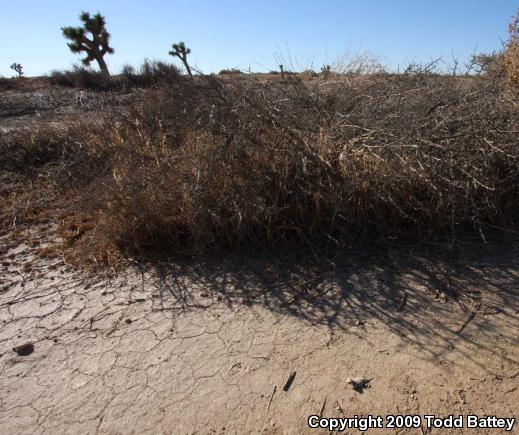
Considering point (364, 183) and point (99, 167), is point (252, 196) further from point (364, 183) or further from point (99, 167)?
point (99, 167)

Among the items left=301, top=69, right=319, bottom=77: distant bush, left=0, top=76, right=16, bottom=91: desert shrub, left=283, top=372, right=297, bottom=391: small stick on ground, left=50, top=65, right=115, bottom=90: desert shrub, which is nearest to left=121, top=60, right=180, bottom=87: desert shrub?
left=50, top=65, right=115, bottom=90: desert shrub

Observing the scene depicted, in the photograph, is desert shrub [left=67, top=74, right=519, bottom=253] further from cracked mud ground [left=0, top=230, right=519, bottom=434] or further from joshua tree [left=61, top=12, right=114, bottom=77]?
joshua tree [left=61, top=12, right=114, bottom=77]

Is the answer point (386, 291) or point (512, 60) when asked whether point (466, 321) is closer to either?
point (386, 291)

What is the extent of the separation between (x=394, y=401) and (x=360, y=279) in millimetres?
993

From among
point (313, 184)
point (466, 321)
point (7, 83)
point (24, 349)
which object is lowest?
point (24, 349)

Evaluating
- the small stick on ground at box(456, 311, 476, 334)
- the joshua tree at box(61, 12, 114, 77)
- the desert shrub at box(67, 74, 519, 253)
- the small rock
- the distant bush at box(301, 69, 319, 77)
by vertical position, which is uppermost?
the joshua tree at box(61, 12, 114, 77)

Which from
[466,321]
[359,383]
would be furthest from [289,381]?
[466,321]

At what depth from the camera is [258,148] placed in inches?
129

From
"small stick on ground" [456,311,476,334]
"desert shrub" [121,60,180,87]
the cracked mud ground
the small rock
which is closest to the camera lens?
the cracked mud ground

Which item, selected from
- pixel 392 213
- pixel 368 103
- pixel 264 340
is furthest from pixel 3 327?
pixel 368 103

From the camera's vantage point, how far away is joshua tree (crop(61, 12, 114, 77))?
17.0 m

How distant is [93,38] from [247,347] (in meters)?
18.5

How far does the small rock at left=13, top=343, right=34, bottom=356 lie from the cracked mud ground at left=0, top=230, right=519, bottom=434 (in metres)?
0.03

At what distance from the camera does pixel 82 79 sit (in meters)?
11.3
